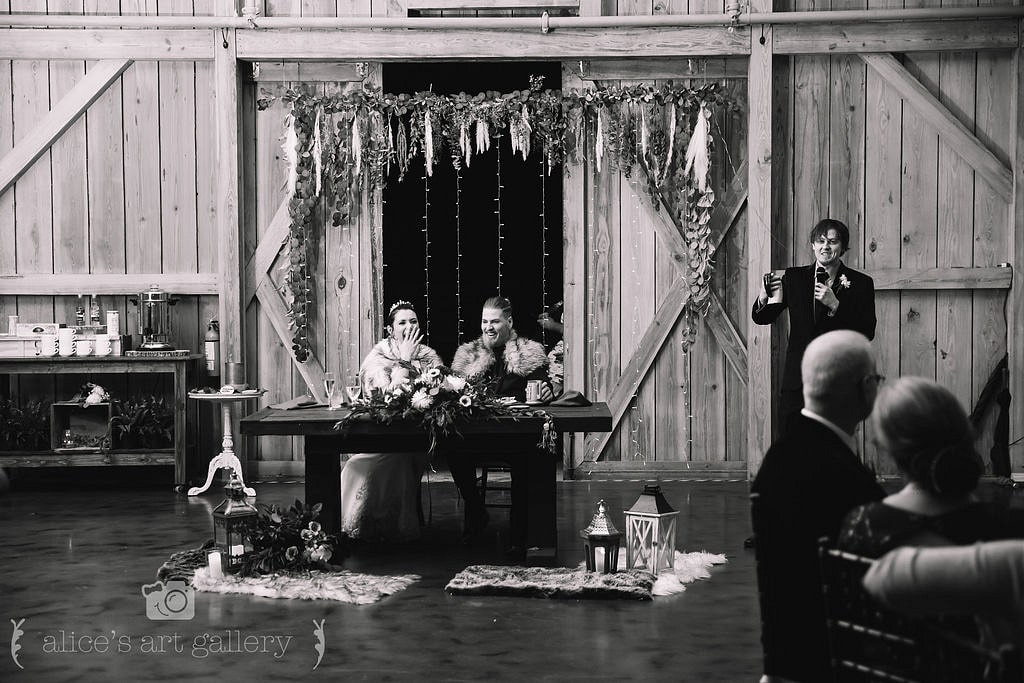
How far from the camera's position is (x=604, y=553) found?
5492 mm

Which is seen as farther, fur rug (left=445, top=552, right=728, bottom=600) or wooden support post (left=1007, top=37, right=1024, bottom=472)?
wooden support post (left=1007, top=37, right=1024, bottom=472)

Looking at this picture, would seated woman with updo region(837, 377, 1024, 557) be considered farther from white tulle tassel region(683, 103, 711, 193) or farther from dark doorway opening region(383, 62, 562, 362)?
dark doorway opening region(383, 62, 562, 362)

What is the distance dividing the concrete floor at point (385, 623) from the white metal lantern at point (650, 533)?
0.78 feet

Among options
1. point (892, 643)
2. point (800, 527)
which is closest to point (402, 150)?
point (800, 527)

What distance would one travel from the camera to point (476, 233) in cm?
884

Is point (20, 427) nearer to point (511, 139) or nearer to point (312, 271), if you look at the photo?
point (312, 271)

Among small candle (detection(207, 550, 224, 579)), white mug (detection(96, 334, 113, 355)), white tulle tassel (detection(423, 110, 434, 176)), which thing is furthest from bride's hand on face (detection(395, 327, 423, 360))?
white mug (detection(96, 334, 113, 355))

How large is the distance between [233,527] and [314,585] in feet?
1.72

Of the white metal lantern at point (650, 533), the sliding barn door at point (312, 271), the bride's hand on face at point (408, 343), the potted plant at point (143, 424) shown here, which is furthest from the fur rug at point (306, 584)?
the sliding barn door at point (312, 271)

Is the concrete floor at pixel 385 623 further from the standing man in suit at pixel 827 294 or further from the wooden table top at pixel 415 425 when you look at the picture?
the standing man in suit at pixel 827 294

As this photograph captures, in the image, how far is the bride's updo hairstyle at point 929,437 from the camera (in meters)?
2.21

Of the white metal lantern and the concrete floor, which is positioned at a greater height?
the white metal lantern

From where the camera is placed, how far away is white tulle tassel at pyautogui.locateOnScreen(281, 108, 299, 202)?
8.41 meters

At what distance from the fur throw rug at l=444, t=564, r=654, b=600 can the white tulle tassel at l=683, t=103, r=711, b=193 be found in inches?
142
